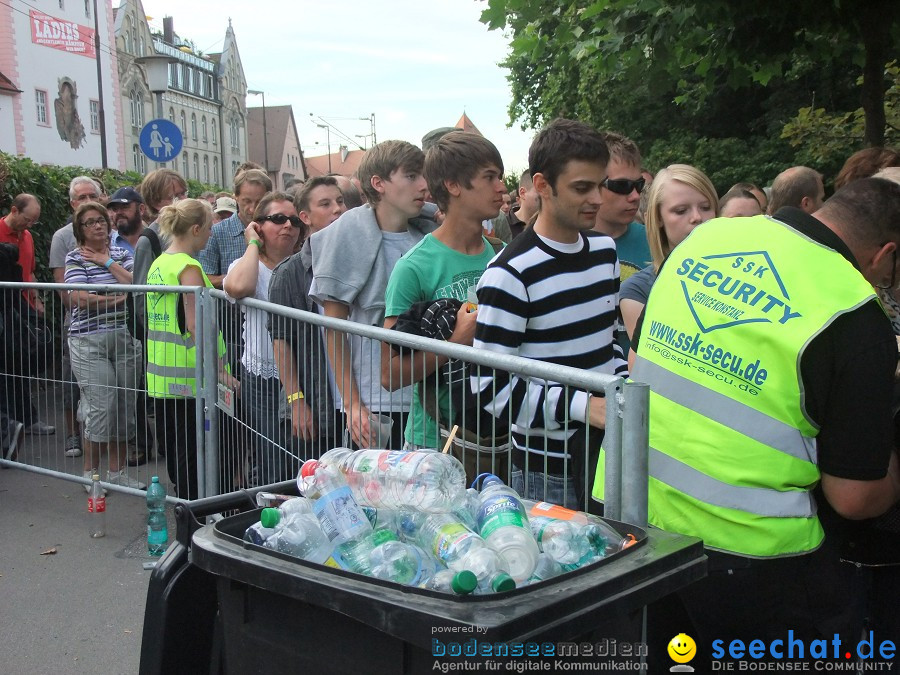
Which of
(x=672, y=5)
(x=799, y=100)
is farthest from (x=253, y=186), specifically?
(x=799, y=100)

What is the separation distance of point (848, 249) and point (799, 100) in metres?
26.4

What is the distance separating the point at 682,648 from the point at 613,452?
2.17 ft

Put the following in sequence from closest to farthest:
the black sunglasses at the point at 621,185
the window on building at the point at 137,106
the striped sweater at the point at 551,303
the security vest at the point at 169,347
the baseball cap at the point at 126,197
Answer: the striped sweater at the point at 551,303 < the black sunglasses at the point at 621,185 < the security vest at the point at 169,347 < the baseball cap at the point at 126,197 < the window on building at the point at 137,106

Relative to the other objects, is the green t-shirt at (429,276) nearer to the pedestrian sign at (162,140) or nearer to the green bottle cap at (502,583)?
the green bottle cap at (502,583)

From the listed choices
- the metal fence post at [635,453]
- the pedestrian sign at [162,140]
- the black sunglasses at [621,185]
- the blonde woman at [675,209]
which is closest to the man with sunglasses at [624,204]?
the black sunglasses at [621,185]

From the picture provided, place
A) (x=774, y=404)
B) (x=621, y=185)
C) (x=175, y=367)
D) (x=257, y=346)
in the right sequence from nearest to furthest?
(x=774, y=404)
(x=257, y=346)
(x=621, y=185)
(x=175, y=367)

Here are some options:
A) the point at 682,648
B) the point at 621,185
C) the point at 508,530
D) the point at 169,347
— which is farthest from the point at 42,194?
the point at 508,530

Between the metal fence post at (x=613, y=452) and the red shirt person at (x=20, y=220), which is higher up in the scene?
the red shirt person at (x=20, y=220)

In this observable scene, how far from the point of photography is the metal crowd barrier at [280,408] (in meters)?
2.15

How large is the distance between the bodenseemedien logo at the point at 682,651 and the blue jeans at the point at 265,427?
6.39 ft

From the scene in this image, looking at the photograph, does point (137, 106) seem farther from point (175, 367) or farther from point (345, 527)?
point (345, 527)

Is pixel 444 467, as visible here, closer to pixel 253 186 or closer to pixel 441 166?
pixel 441 166

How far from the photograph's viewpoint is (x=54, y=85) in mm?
51312

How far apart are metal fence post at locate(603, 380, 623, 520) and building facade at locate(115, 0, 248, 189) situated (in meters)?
71.9
